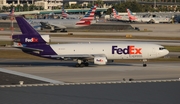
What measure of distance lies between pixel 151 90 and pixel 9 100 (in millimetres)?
11165

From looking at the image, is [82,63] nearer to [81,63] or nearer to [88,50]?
[81,63]

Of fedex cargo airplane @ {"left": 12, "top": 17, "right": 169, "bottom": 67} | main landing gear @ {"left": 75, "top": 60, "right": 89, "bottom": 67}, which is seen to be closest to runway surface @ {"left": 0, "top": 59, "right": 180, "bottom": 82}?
main landing gear @ {"left": 75, "top": 60, "right": 89, "bottom": 67}

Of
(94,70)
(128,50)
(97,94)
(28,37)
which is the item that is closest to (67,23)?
(28,37)

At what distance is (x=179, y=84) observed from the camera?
4378cm

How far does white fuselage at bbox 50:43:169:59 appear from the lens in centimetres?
7381

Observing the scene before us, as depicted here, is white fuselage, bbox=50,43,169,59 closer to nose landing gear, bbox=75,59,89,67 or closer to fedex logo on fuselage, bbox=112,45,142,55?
fedex logo on fuselage, bbox=112,45,142,55

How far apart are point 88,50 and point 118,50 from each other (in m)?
4.29

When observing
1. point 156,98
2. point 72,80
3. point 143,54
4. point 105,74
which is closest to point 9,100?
point 156,98

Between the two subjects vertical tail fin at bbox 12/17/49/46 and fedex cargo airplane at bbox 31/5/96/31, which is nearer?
vertical tail fin at bbox 12/17/49/46

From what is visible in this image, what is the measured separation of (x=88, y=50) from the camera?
245ft

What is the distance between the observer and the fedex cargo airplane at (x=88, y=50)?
242 ft

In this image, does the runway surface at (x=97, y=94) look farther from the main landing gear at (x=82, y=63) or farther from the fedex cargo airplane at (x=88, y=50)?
the main landing gear at (x=82, y=63)

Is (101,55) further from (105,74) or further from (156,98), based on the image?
Answer: (156,98)

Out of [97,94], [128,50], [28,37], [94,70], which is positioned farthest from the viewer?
[28,37]
